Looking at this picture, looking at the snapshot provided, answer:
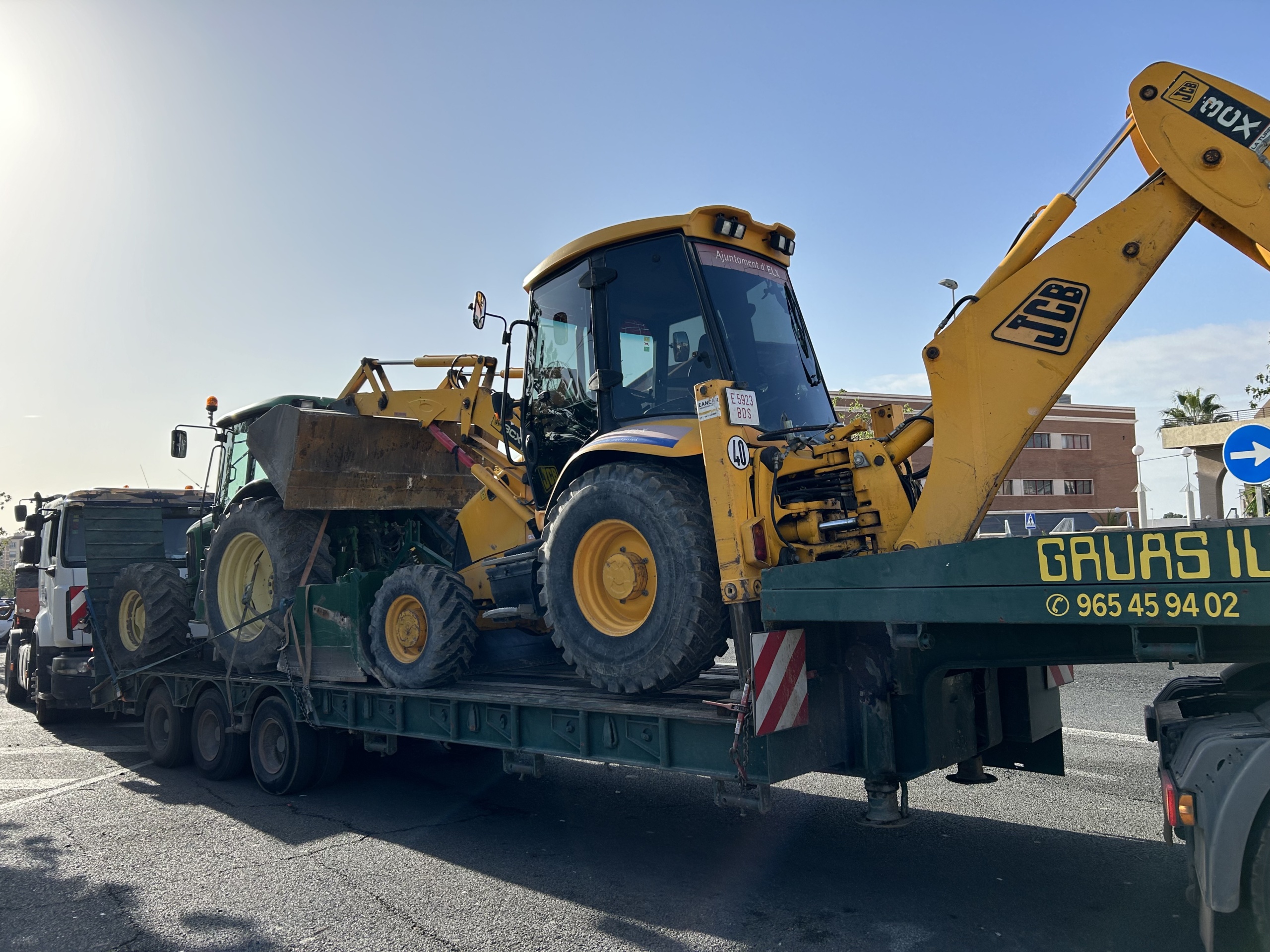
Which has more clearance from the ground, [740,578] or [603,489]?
[603,489]

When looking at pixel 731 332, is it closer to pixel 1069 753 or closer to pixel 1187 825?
pixel 1187 825

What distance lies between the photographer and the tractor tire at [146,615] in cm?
945

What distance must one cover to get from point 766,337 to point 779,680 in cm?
229

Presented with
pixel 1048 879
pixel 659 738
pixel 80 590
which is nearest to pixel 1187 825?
pixel 1048 879

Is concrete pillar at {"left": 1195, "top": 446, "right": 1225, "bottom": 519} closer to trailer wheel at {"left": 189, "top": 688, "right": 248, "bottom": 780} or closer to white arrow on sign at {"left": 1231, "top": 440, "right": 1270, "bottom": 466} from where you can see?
white arrow on sign at {"left": 1231, "top": 440, "right": 1270, "bottom": 466}

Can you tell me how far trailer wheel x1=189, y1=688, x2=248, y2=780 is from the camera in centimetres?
838

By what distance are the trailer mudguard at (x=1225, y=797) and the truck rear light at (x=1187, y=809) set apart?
0.6 inches

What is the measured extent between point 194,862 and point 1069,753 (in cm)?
668

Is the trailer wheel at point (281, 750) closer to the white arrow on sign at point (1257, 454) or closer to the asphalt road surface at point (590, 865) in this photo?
the asphalt road surface at point (590, 865)

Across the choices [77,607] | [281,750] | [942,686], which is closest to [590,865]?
[942,686]

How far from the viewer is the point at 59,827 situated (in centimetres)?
680

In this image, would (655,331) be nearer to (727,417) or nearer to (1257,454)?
(727,417)

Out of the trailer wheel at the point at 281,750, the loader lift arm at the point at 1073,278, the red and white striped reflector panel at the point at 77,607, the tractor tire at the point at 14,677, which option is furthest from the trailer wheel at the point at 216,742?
the loader lift arm at the point at 1073,278

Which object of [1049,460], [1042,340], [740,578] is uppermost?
[1049,460]
